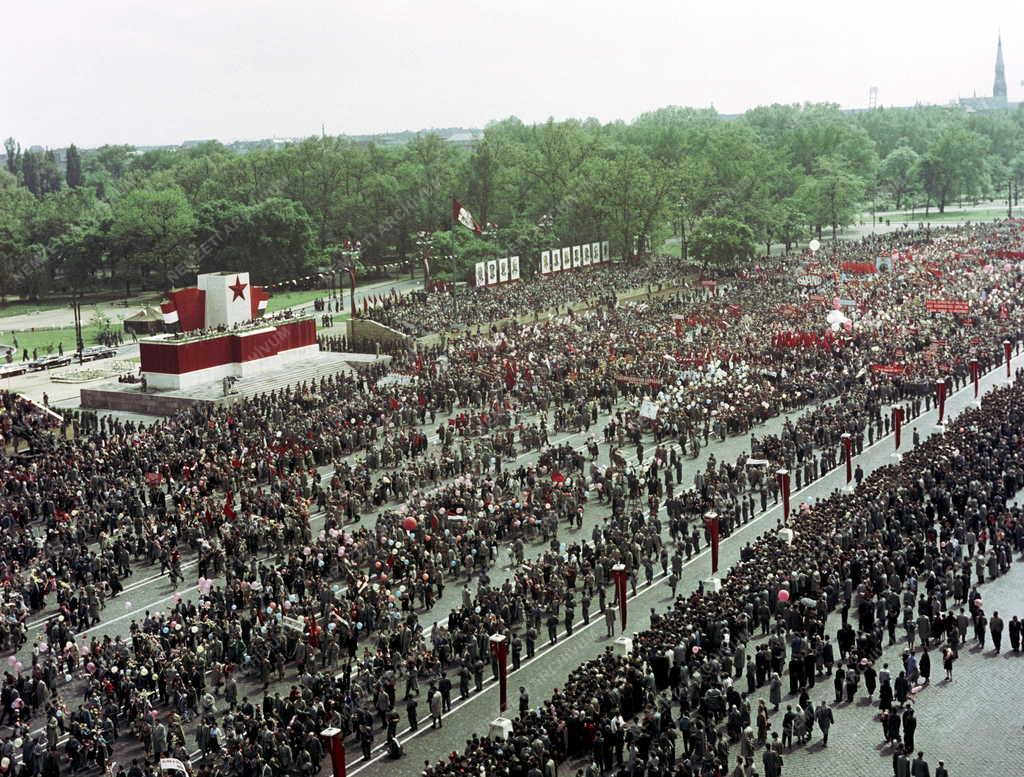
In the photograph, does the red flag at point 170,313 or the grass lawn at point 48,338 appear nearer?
the red flag at point 170,313

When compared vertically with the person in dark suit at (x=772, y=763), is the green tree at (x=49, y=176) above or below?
above

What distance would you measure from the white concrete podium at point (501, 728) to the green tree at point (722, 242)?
67612 millimetres

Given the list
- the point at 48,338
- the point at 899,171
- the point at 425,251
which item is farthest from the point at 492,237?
the point at 899,171

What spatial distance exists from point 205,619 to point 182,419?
19898mm

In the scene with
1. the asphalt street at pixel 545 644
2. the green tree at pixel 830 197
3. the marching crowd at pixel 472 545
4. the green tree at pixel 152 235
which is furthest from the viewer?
the green tree at pixel 830 197

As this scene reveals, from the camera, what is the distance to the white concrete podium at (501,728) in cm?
1951

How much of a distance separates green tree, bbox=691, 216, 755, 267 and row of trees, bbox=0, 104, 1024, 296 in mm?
161

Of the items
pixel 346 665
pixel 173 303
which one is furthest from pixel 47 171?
pixel 346 665

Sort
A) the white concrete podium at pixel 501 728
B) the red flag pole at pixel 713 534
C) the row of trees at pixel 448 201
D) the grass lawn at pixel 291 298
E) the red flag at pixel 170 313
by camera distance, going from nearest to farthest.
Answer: the white concrete podium at pixel 501 728, the red flag pole at pixel 713 534, the red flag at pixel 170 313, the grass lawn at pixel 291 298, the row of trees at pixel 448 201

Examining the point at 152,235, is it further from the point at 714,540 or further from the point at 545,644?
the point at 545,644

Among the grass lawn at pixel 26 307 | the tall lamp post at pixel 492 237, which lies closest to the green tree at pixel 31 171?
the grass lawn at pixel 26 307

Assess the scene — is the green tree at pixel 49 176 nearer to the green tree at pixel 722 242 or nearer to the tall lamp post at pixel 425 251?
the tall lamp post at pixel 425 251

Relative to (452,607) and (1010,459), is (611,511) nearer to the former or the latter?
(452,607)

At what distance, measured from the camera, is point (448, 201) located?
339 feet
